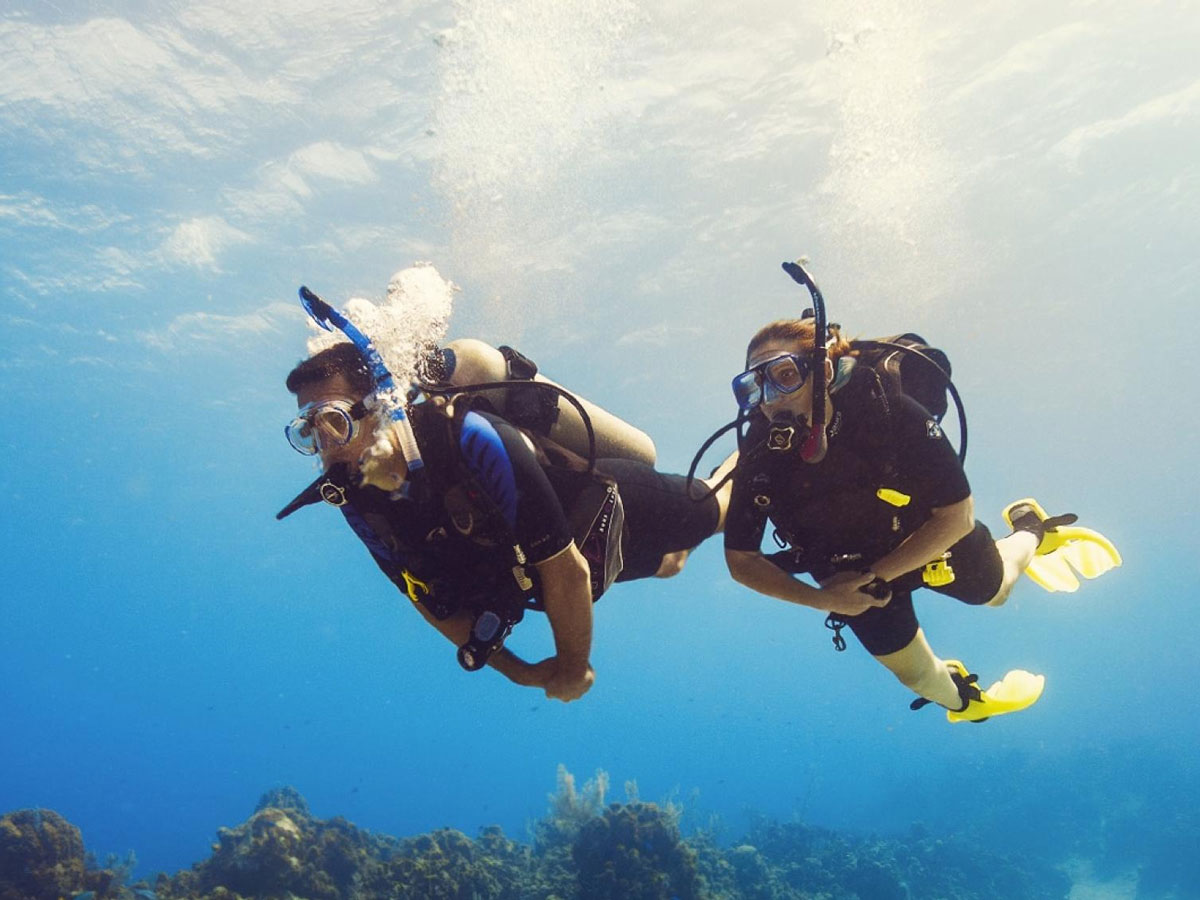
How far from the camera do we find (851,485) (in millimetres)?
4438

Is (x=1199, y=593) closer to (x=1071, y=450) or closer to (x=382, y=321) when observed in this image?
(x=1071, y=450)

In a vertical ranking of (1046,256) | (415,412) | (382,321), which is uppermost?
(1046,256)

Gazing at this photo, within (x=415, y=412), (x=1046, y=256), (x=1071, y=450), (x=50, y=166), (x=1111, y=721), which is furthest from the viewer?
(x=1111, y=721)

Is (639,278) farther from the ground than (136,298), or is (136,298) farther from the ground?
(639,278)

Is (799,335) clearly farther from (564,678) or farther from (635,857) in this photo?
(635,857)

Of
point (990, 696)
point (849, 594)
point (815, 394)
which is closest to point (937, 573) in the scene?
point (849, 594)

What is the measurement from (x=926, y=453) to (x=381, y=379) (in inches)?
128

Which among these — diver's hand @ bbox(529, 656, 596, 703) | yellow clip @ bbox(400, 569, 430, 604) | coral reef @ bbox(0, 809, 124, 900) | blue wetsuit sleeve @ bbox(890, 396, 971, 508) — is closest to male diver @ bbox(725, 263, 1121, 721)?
blue wetsuit sleeve @ bbox(890, 396, 971, 508)

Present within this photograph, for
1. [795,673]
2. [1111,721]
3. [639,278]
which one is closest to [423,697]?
[795,673]

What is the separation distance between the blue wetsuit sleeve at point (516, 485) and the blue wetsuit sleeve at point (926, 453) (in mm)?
2233

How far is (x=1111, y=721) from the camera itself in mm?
118688

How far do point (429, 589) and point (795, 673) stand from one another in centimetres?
19353

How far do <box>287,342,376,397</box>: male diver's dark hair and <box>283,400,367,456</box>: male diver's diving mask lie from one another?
150 mm

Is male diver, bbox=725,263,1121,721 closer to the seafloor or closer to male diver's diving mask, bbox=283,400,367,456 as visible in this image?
male diver's diving mask, bbox=283,400,367,456
